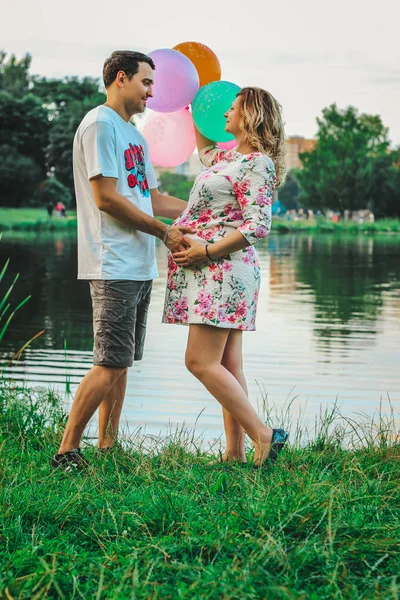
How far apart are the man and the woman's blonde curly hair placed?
18.0 inches

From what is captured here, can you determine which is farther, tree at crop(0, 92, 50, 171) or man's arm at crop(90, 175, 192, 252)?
tree at crop(0, 92, 50, 171)

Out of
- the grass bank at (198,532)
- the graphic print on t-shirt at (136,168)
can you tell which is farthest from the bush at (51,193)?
the grass bank at (198,532)

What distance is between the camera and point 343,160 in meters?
72.6

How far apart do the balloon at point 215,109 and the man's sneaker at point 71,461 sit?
1654 millimetres

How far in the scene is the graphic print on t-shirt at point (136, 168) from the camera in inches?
165

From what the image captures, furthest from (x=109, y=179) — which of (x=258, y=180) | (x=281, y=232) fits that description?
(x=281, y=232)

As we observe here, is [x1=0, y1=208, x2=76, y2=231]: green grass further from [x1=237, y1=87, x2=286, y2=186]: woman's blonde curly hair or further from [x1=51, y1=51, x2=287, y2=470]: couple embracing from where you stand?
[x1=237, y1=87, x2=286, y2=186]: woman's blonde curly hair

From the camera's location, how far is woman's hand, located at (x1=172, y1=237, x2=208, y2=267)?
159 inches

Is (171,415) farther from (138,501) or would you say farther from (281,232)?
(281,232)

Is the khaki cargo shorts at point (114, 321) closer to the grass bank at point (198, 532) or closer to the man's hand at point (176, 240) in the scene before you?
the man's hand at point (176, 240)

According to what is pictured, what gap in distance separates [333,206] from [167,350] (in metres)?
64.4

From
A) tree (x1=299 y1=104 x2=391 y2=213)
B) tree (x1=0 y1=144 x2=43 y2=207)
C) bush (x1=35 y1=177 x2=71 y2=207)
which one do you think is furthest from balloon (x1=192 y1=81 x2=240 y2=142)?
tree (x1=299 y1=104 x2=391 y2=213)

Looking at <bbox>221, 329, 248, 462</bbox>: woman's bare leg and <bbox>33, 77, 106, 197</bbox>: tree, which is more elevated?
<bbox>33, 77, 106, 197</bbox>: tree

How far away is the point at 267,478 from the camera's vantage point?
3682 mm
